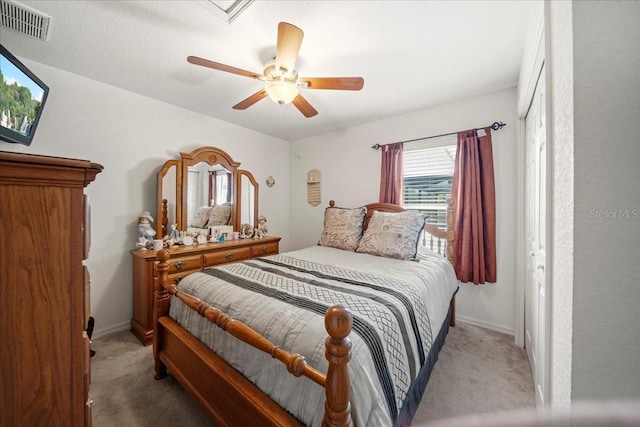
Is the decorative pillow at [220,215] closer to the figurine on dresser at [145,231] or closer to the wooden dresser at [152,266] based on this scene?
the wooden dresser at [152,266]

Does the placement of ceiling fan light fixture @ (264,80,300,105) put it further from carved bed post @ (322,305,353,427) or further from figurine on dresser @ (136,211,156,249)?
figurine on dresser @ (136,211,156,249)

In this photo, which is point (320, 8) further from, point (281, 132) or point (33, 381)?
point (281, 132)

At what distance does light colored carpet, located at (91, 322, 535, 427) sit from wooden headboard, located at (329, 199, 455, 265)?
908 millimetres

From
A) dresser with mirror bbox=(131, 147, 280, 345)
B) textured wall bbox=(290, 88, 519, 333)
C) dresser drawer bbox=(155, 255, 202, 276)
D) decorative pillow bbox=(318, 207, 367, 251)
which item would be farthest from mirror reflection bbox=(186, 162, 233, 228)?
decorative pillow bbox=(318, 207, 367, 251)

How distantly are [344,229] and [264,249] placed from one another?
1.16m

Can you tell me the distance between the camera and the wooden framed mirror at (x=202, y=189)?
8.58 feet

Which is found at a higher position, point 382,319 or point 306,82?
point 306,82

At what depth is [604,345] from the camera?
1.65 ft

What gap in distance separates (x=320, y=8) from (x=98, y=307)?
3127mm

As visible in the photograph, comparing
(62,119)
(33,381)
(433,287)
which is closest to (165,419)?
(33,381)

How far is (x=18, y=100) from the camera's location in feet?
5.47

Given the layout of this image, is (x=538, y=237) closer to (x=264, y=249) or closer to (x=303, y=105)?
(x=303, y=105)

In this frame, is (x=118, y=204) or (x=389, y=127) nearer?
(x=118, y=204)

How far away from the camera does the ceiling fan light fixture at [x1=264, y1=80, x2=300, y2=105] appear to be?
1.66 meters
